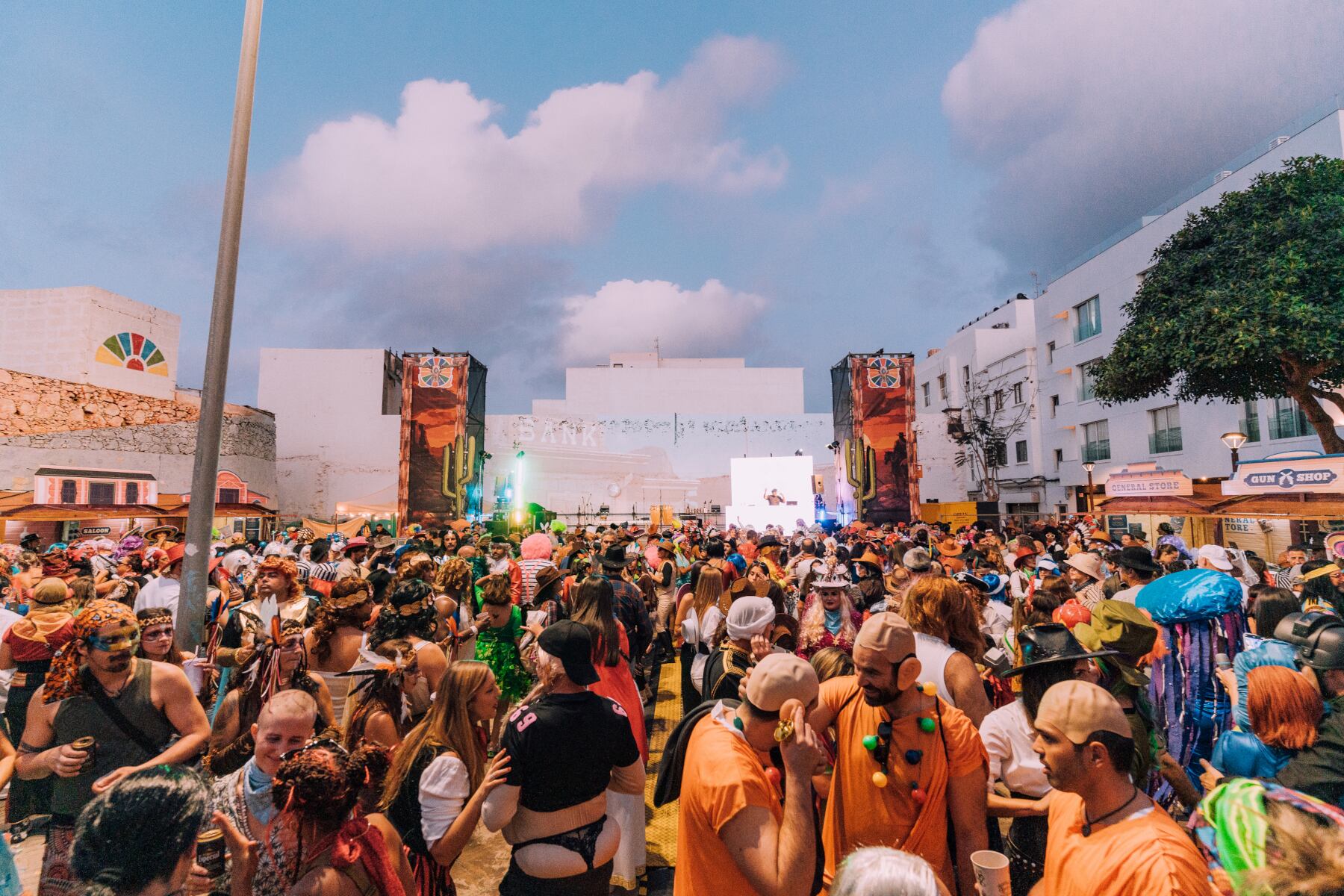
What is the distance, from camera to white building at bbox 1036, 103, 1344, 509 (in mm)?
17500

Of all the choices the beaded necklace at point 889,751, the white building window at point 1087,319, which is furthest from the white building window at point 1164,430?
the beaded necklace at point 889,751

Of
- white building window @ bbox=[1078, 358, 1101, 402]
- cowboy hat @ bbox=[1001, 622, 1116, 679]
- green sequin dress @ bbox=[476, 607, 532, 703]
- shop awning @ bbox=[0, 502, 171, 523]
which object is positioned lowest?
green sequin dress @ bbox=[476, 607, 532, 703]

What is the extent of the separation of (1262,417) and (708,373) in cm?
3366

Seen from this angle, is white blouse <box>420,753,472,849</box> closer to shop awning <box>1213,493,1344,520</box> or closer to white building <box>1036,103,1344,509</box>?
shop awning <box>1213,493,1344,520</box>

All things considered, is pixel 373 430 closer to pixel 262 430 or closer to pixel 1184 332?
pixel 262 430

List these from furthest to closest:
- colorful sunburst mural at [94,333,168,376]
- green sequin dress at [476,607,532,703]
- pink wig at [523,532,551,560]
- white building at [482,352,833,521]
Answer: white building at [482,352,833,521] < colorful sunburst mural at [94,333,168,376] < pink wig at [523,532,551,560] < green sequin dress at [476,607,532,703]

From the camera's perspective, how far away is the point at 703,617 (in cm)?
496

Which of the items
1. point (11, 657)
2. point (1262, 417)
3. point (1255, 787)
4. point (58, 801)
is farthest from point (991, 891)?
point (1262, 417)

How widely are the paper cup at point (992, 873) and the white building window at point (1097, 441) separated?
90.1 feet

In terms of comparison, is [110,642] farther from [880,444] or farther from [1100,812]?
[880,444]

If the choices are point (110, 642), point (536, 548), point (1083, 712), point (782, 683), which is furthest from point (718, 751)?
point (536, 548)

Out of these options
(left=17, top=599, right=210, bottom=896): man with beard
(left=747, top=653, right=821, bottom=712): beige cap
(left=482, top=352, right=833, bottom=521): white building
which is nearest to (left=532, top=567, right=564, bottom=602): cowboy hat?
(left=17, top=599, right=210, bottom=896): man with beard

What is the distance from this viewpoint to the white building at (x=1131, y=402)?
57.4 ft

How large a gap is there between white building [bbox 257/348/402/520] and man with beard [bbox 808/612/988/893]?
34287 mm
